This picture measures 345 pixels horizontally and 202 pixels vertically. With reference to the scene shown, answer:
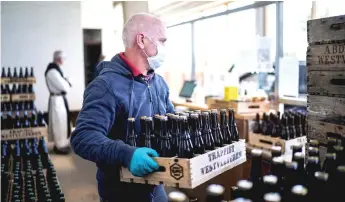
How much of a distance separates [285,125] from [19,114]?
3.30 metres

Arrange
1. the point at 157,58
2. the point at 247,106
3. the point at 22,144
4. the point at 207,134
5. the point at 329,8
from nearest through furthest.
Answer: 1. the point at 207,134
2. the point at 157,58
3. the point at 329,8
4. the point at 247,106
5. the point at 22,144

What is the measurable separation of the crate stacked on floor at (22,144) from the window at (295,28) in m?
2.83

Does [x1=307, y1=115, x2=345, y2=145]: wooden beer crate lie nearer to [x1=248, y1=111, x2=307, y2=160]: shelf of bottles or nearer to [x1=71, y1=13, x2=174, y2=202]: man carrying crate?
[x1=71, y1=13, x2=174, y2=202]: man carrying crate

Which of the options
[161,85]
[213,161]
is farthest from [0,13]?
[213,161]

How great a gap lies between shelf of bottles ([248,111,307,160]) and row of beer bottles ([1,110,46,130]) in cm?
270

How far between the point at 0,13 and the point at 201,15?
4.20 m

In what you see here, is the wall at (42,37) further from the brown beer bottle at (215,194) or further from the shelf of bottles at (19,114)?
the brown beer bottle at (215,194)

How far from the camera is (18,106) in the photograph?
5.14 meters

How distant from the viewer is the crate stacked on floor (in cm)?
324

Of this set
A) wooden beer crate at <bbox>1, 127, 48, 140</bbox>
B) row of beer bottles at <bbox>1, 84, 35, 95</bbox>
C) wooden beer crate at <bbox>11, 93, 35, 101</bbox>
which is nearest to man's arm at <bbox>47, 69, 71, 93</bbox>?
row of beer bottles at <bbox>1, 84, 35, 95</bbox>

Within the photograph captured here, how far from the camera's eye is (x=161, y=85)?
2191 millimetres

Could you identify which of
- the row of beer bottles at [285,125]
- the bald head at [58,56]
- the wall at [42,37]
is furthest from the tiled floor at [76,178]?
the wall at [42,37]

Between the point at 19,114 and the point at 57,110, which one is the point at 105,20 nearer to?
the point at 57,110

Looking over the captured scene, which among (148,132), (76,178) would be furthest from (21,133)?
(148,132)
